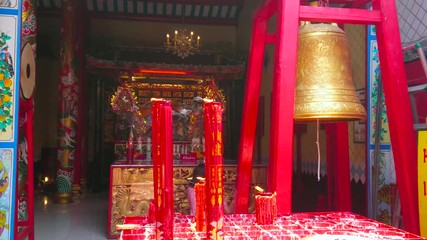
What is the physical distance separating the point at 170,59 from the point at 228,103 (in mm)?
1676

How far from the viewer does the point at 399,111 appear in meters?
1.83

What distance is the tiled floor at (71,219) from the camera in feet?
13.8

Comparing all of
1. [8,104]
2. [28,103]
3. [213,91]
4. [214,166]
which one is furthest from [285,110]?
[213,91]

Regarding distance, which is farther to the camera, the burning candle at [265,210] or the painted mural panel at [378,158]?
the painted mural panel at [378,158]

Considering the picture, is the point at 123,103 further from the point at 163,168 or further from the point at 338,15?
the point at 163,168

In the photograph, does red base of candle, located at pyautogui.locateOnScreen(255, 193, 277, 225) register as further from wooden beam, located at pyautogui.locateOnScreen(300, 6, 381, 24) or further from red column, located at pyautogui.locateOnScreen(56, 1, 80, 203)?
red column, located at pyautogui.locateOnScreen(56, 1, 80, 203)

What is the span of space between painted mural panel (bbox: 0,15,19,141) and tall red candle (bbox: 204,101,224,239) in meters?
1.93

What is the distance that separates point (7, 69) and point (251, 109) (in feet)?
5.15

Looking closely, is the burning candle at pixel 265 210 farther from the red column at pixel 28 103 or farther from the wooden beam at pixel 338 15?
the red column at pixel 28 103

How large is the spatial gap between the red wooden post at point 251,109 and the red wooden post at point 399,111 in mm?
666

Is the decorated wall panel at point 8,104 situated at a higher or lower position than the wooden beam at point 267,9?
lower

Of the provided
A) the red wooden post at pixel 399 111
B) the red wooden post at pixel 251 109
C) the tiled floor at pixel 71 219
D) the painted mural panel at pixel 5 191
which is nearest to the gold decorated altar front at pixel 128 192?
the tiled floor at pixel 71 219

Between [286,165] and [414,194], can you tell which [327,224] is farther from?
[414,194]

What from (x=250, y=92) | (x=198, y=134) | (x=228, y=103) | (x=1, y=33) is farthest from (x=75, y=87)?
(x=250, y=92)
